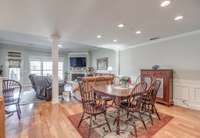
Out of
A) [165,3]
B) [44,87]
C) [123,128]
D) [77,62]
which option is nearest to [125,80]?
[123,128]

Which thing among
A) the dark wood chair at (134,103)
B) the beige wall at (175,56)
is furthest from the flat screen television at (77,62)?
the dark wood chair at (134,103)

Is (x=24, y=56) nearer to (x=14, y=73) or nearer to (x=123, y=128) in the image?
(x=14, y=73)

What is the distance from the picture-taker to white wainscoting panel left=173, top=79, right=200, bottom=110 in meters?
4.06

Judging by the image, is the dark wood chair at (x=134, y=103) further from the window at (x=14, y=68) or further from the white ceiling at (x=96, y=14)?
the window at (x=14, y=68)

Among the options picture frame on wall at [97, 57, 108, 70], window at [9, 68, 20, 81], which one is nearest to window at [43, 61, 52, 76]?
window at [9, 68, 20, 81]

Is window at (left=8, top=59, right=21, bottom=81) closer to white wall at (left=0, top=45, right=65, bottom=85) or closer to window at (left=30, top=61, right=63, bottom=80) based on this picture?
white wall at (left=0, top=45, right=65, bottom=85)

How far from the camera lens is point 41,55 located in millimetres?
9172

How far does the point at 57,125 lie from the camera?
2.85 m

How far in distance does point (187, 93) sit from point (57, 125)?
4045 mm

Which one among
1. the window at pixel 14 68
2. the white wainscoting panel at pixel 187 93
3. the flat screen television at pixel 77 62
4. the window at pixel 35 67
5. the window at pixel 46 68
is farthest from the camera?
the flat screen television at pixel 77 62

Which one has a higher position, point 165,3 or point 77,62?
point 165,3

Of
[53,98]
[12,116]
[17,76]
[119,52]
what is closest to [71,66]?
[17,76]

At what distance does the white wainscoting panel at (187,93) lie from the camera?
13.3 ft

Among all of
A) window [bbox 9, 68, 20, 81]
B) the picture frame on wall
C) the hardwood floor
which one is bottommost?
the hardwood floor
